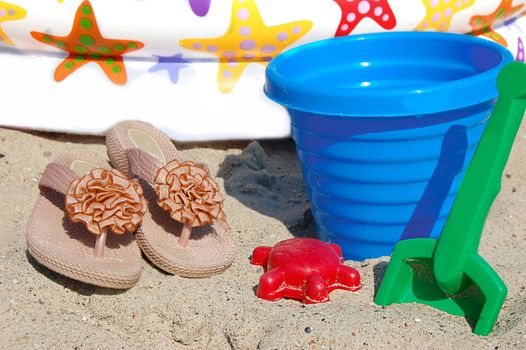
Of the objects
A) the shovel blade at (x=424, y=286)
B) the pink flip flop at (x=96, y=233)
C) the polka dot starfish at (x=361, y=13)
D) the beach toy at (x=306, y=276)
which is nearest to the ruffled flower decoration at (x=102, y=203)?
the pink flip flop at (x=96, y=233)

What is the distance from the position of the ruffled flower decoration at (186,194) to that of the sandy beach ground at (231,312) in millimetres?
114

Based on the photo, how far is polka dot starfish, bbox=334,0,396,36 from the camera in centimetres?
192

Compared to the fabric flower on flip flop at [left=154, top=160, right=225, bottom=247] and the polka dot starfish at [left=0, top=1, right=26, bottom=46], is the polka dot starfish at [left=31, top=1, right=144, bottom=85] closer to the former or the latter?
the polka dot starfish at [left=0, top=1, right=26, bottom=46]

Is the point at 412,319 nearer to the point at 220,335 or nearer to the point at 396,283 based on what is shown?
the point at 396,283

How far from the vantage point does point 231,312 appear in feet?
4.37

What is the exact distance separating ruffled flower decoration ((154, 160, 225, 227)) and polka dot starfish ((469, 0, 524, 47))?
988 mm

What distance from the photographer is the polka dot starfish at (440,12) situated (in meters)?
1.98

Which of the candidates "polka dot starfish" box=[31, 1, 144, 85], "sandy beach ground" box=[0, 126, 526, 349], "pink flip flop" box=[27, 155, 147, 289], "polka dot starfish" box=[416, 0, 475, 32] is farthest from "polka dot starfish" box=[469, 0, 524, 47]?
"pink flip flop" box=[27, 155, 147, 289]

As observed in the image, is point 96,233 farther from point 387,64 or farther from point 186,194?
point 387,64

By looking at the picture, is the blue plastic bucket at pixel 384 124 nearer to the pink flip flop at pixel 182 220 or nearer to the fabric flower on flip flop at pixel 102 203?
the pink flip flop at pixel 182 220

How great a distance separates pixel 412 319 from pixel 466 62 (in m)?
0.64

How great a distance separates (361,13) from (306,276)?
2.70 feet

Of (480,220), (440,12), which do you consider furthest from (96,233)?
(440,12)

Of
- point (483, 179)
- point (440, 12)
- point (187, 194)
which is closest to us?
point (483, 179)
